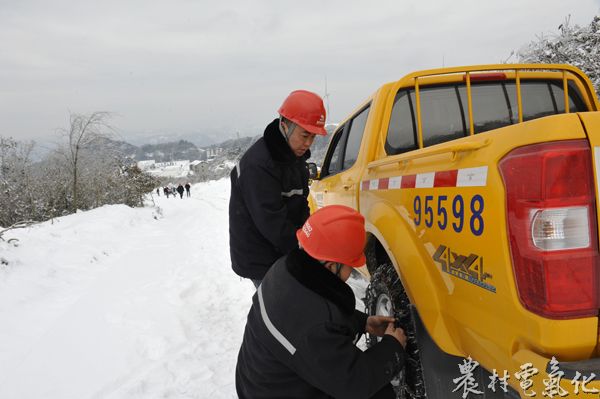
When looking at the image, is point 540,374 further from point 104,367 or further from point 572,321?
point 104,367

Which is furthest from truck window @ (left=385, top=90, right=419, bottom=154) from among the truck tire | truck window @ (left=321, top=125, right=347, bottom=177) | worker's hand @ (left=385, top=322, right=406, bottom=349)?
worker's hand @ (left=385, top=322, right=406, bottom=349)

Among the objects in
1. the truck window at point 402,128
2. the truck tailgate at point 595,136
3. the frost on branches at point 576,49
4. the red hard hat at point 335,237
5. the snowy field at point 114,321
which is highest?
the frost on branches at point 576,49

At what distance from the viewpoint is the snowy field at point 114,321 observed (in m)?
3.13

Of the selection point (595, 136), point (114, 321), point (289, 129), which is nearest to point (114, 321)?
point (114, 321)

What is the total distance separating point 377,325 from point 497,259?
108cm

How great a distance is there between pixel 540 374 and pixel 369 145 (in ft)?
6.04

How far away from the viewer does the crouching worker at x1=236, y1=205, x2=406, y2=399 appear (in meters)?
1.55

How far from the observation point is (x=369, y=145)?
2721 mm

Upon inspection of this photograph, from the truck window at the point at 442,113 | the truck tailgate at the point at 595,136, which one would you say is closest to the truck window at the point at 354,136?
the truck window at the point at 442,113

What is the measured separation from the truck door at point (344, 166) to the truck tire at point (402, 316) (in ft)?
2.23

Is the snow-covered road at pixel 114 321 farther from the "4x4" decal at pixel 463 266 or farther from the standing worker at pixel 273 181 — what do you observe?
the "4x4" decal at pixel 463 266

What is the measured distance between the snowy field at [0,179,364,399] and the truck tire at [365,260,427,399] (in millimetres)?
1225

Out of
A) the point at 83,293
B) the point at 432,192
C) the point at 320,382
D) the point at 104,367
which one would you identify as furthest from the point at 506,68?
the point at 83,293

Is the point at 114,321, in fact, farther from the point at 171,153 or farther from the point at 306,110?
the point at 171,153
